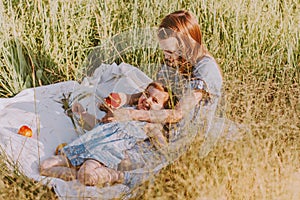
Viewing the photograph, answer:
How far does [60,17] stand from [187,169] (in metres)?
1.90

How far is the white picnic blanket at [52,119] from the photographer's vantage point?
99.8 inches

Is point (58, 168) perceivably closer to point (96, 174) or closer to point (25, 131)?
point (96, 174)

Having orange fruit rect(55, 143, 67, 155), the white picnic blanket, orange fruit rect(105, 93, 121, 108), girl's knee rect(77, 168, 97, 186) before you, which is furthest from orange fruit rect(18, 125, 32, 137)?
girl's knee rect(77, 168, 97, 186)

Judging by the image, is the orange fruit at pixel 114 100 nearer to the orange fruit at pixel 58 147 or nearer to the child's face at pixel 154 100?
the child's face at pixel 154 100

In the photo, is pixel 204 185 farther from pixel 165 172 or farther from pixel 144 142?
pixel 144 142

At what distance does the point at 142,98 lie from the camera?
9.71 ft

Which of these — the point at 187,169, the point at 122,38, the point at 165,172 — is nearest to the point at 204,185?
the point at 187,169

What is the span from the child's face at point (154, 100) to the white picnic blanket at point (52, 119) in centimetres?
27

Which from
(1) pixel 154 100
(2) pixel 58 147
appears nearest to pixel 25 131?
(2) pixel 58 147

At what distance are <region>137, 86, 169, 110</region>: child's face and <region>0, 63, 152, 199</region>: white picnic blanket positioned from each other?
0.27m

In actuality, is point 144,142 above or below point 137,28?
below

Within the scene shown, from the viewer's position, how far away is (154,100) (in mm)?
2916

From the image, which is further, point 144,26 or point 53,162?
point 144,26

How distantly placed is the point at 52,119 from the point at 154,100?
68 cm
